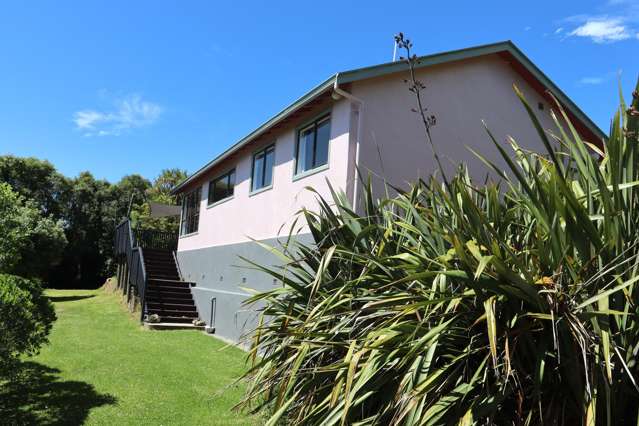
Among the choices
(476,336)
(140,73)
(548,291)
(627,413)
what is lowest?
(627,413)

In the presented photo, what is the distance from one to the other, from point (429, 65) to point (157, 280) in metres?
13.0

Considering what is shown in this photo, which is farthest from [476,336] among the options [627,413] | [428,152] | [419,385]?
[428,152]

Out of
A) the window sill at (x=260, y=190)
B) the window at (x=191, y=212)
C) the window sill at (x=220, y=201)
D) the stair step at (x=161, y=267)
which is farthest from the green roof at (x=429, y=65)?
the stair step at (x=161, y=267)

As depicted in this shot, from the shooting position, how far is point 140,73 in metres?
14.7

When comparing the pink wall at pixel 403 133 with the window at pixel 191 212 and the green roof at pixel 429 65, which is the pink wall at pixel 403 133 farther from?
the window at pixel 191 212

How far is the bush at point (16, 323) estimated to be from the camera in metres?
5.64

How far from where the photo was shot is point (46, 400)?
7262 millimetres

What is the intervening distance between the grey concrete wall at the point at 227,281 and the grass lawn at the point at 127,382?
793mm

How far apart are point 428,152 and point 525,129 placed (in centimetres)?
352

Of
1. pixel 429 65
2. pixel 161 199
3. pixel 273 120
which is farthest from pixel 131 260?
pixel 161 199

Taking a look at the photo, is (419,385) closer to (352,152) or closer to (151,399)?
(151,399)

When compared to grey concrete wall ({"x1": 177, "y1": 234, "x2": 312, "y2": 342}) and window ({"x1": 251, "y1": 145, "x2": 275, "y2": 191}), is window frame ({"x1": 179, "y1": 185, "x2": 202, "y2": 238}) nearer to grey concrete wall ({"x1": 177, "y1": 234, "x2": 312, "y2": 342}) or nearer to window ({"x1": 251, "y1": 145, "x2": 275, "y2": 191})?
grey concrete wall ({"x1": 177, "y1": 234, "x2": 312, "y2": 342})

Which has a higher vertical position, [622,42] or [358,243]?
[622,42]

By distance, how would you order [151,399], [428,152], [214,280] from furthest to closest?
1. [214,280]
2. [428,152]
3. [151,399]
